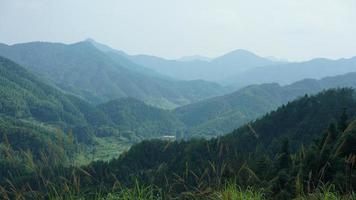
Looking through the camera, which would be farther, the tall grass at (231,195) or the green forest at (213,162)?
the green forest at (213,162)

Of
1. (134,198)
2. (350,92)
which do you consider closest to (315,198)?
(134,198)

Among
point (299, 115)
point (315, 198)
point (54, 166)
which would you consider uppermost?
point (54, 166)

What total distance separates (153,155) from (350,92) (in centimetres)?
4543

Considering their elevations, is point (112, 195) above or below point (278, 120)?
above

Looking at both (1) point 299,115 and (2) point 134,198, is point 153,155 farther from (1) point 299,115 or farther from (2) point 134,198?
(2) point 134,198

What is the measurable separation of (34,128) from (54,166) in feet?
576

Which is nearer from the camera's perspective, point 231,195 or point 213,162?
point 231,195

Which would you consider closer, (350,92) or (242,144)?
(242,144)

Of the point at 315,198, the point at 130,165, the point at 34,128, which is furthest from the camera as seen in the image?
the point at 34,128

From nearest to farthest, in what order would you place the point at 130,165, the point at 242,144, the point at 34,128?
the point at 242,144
the point at 130,165
the point at 34,128

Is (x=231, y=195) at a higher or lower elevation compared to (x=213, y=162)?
lower

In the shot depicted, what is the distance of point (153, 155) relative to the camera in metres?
95.4

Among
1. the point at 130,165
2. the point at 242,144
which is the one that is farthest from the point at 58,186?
the point at 130,165

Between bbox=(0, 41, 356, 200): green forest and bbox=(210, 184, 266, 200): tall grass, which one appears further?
bbox=(0, 41, 356, 200): green forest
